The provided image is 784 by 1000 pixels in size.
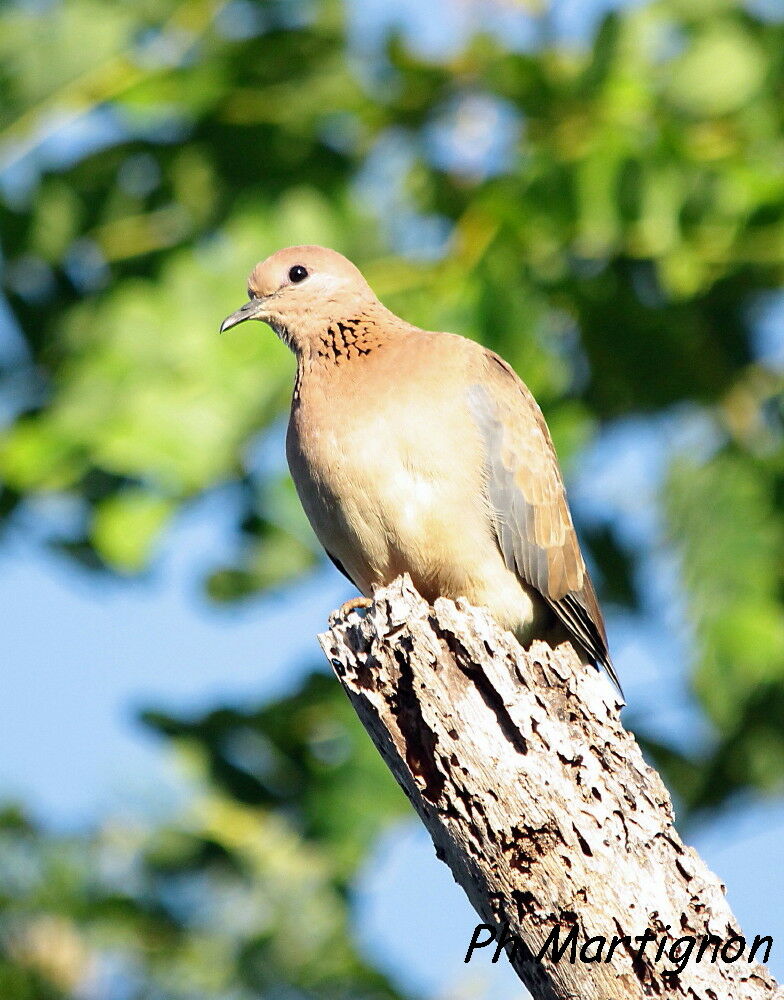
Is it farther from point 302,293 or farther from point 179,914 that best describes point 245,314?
point 179,914

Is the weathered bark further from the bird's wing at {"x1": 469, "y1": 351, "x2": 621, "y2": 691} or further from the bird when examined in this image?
the bird's wing at {"x1": 469, "y1": 351, "x2": 621, "y2": 691}

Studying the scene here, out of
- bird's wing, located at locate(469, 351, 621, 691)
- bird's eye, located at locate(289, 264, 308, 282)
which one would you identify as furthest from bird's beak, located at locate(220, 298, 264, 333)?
bird's wing, located at locate(469, 351, 621, 691)

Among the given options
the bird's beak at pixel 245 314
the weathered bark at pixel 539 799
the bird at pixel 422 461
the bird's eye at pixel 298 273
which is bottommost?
the weathered bark at pixel 539 799

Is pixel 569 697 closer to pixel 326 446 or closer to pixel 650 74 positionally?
pixel 326 446

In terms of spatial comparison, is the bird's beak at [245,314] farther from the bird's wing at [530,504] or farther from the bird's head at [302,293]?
the bird's wing at [530,504]

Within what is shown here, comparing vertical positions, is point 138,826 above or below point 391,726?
above

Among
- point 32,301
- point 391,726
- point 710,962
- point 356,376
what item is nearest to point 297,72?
point 32,301

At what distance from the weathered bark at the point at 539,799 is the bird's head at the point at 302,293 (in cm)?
164

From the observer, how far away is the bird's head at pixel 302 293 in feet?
16.8

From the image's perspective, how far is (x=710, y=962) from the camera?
315 cm

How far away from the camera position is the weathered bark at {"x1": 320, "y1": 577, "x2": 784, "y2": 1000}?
125 inches

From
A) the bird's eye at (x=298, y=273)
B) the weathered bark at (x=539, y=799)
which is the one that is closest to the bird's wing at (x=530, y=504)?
the bird's eye at (x=298, y=273)

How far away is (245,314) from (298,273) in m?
0.23

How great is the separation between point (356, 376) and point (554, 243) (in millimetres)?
1000
